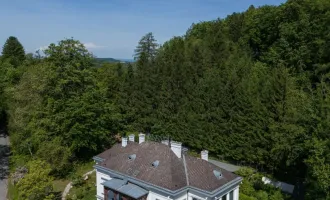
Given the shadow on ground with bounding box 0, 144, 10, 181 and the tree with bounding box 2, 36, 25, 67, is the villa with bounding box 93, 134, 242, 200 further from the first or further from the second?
the tree with bounding box 2, 36, 25, 67

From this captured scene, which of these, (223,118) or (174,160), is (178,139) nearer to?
(223,118)

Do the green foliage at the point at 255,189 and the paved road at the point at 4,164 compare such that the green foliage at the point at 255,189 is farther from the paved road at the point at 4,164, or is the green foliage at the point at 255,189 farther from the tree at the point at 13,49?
the tree at the point at 13,49

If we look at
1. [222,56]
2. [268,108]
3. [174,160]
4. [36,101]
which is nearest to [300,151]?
[268,108]

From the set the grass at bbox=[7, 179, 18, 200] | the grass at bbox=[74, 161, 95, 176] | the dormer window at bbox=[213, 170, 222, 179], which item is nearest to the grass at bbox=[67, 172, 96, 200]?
the grass at bbox=[74, 161, 95, 176]


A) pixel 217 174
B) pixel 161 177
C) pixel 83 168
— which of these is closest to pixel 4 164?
pixel 83 168

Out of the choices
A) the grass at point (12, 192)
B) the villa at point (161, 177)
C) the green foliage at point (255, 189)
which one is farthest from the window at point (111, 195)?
the green foliage at point (255, 189)
